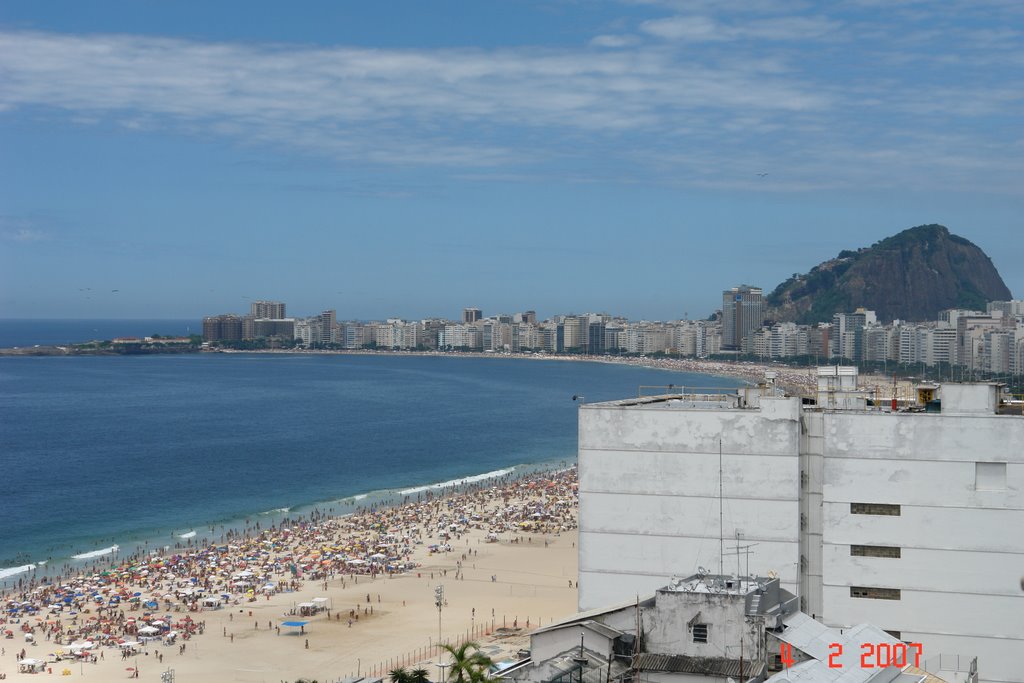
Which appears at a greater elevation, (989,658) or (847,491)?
(847,491)

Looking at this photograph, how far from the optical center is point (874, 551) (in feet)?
80.1

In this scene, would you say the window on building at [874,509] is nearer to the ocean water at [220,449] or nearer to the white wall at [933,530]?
the white wall at [933,530]

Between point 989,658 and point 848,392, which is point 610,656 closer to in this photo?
point 989,658

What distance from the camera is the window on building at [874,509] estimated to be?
960 inches

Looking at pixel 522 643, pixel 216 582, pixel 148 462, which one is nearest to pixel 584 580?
pixel 522 643

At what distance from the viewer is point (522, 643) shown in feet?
125

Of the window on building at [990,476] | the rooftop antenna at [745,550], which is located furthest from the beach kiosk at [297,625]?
the window on building at [990,476]

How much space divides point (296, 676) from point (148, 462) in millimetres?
57456

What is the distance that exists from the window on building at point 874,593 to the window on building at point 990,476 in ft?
8.60

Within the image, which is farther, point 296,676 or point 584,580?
point 296,676

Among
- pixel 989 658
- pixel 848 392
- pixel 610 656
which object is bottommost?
pixel 989 658

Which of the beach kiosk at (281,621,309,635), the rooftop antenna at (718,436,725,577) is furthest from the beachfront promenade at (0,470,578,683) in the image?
the rooftop antenna at (718,436,725,577)

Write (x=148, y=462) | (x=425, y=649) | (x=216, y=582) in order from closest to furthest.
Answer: (x=425, y=649), (x=216, y=582), (x=148, y=462)
